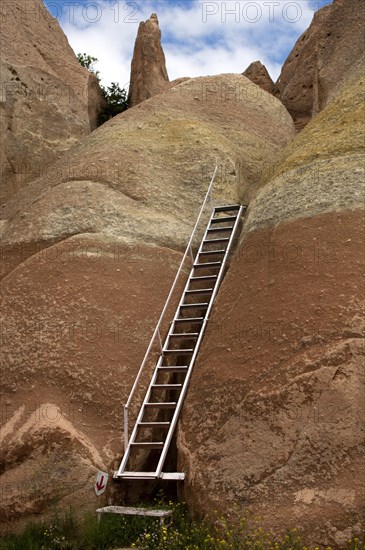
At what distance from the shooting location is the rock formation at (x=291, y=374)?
7504 millimetres

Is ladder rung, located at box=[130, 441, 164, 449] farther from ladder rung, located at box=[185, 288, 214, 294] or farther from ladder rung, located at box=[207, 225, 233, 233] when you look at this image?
ladder rung, located at box=[207, 225, 233, 233]

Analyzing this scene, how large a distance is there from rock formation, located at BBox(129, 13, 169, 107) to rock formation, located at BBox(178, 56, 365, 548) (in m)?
13.2

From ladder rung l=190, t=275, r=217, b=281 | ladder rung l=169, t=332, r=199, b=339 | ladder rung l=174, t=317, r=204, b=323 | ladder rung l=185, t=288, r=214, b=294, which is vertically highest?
ladder rung l=190, t=275, r=217, b=281

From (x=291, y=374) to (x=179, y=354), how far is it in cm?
255

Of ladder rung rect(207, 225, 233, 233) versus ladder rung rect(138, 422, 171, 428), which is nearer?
ladder rung rect(138, 422, 171, 428)

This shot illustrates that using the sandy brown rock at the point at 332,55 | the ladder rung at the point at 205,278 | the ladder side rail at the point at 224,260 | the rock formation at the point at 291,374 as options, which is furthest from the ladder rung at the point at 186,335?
the sandy brown rock at the point at 332,55

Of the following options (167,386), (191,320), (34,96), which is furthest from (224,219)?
(34,96)

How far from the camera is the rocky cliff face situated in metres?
9.21

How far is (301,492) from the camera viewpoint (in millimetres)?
7500

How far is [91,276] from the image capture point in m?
11.2

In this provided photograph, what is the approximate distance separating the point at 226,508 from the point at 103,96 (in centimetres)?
1842

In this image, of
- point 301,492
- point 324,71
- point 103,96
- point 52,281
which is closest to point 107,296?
point 52,281

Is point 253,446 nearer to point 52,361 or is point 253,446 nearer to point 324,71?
point 52,361

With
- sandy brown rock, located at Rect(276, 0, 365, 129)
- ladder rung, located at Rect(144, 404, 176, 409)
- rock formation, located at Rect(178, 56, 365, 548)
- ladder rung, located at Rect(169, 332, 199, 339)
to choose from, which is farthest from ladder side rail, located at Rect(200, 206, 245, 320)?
sandy brown rock, located at Rect(276, 0, 365, 129)
